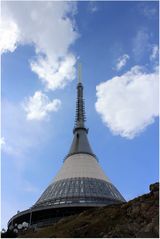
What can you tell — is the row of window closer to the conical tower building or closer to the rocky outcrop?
the conical tower building

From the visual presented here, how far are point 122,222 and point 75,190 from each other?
3768 centimetres

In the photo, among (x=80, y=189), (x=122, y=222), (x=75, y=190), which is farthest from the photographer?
(x=80, y=189)

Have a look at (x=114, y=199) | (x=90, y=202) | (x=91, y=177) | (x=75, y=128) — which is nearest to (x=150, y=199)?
(x=90, y=202)

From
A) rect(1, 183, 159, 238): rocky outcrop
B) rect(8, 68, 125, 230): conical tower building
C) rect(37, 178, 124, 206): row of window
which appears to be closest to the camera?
rect(1, 183, 159, 238): rocky outcrop

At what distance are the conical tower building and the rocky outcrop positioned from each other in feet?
94.0

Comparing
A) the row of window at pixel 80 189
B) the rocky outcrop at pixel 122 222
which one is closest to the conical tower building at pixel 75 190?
the row of window at pixel 80 189

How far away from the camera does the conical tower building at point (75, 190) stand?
192 ft

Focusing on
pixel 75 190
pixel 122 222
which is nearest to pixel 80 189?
pixel 75 190

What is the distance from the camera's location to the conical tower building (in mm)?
58625

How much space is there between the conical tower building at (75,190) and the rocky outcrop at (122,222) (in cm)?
2864

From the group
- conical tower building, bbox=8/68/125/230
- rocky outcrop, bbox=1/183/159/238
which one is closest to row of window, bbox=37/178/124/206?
conical tower building, bbox=8/68/125/230

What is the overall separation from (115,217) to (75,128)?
57.5 metres

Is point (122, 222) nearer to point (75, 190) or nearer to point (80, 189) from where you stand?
point (75, 190)

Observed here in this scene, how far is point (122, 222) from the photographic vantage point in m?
26.2
